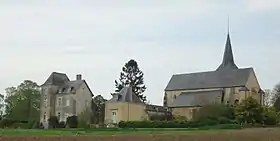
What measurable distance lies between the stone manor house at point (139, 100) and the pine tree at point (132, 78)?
44.3 ft

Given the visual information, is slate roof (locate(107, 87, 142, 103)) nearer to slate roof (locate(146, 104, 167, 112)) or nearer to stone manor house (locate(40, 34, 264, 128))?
stone manor house (locate(40, 34, 264, 128))

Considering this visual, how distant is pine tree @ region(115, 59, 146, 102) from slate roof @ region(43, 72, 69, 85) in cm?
1889

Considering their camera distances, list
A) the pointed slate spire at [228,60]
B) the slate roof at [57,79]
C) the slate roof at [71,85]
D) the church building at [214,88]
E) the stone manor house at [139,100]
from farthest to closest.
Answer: the pointed slate spire at [228,60] → the slate roof at [57,79] → the church building at [214,88] → the slate roof at [71,85] → the stone manor house at [139,100]

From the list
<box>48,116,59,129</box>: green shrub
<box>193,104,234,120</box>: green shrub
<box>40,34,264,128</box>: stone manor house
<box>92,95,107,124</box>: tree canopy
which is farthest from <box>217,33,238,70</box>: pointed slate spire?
<box>48,116,59,129</box>: green shrub

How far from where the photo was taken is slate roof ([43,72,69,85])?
9165 centimetres

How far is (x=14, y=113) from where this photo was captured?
95.2 meters

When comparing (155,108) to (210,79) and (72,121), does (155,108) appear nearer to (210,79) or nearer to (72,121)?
(210,79)

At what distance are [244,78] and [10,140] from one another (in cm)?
7500

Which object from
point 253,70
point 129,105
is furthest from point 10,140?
point 253,70

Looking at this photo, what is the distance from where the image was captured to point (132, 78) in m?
111

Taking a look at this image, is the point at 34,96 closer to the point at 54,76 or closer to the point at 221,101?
the point at 54,76

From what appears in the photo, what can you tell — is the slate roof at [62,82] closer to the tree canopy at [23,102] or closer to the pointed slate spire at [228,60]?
the tree canopy at [23,102]

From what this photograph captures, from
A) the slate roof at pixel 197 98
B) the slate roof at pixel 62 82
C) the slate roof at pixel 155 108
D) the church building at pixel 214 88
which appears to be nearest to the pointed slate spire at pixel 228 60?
the church building at pixel 214 88

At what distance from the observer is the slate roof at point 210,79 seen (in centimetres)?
9206
